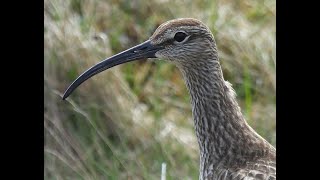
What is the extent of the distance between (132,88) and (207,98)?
2064 millimetres

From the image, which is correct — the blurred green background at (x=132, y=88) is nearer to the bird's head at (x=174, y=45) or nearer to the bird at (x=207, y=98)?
the bird at (x=207, y=98)

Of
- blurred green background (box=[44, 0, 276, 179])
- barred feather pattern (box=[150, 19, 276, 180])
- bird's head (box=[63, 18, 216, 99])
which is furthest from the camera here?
blurred green background (box=[44, 0, 276, 179])

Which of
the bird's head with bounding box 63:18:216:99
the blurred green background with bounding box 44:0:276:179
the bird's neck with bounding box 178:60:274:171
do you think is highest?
the blurred green background with bounding box 44:0:276:179

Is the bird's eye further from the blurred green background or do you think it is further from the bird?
the blurred green background

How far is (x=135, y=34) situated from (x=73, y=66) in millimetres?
865

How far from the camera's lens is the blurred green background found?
7457 millimetres

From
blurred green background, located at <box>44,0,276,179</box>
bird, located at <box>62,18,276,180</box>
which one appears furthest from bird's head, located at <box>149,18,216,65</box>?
blurred green background, located at <box>44,0,276,179</box>

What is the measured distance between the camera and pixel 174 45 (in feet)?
20.0

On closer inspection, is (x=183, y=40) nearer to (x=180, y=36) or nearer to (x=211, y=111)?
(x=180, y=36)

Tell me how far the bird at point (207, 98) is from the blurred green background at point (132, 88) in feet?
3.30

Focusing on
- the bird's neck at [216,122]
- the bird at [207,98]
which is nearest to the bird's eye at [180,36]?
the bird at [207,98]
